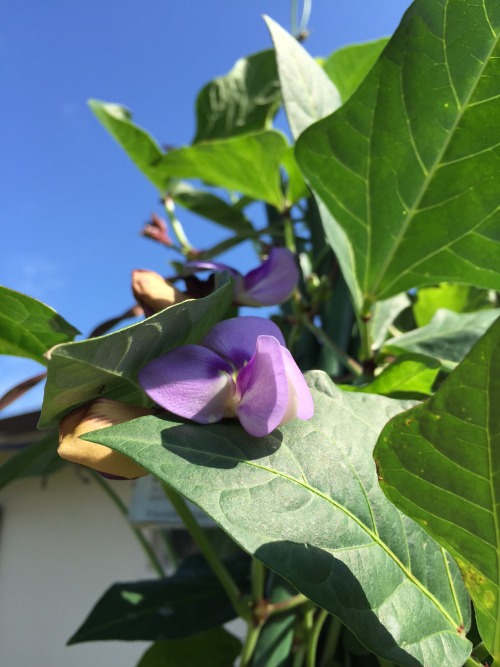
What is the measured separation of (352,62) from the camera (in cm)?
67

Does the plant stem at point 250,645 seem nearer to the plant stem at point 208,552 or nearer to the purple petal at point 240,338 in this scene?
the plant stem at point 208,552

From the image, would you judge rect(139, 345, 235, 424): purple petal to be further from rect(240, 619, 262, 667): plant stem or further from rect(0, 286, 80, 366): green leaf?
rect(240, 619, 262, 667): plant stem

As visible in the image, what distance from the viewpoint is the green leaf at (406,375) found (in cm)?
41

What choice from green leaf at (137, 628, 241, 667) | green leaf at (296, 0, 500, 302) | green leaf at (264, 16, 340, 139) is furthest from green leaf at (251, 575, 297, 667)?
green leaf at (264, 16, 340, 139)

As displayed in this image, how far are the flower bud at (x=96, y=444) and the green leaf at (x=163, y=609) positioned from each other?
10.9 inches

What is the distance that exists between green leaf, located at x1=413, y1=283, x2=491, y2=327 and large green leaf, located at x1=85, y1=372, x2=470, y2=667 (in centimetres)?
45

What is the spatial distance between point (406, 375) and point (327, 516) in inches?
7.3

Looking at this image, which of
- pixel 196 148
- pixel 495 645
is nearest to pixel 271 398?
pixel 495 645

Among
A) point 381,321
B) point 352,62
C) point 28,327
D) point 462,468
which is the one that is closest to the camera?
point 462,468

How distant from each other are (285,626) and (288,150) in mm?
453

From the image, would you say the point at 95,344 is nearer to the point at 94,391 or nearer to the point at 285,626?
the point at 94,391

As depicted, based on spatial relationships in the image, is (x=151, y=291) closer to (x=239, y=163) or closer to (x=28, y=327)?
(x=28, y=327)

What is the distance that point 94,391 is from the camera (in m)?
0.27

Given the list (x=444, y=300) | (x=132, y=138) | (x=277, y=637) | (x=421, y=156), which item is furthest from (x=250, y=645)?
(x=132, y=138)
